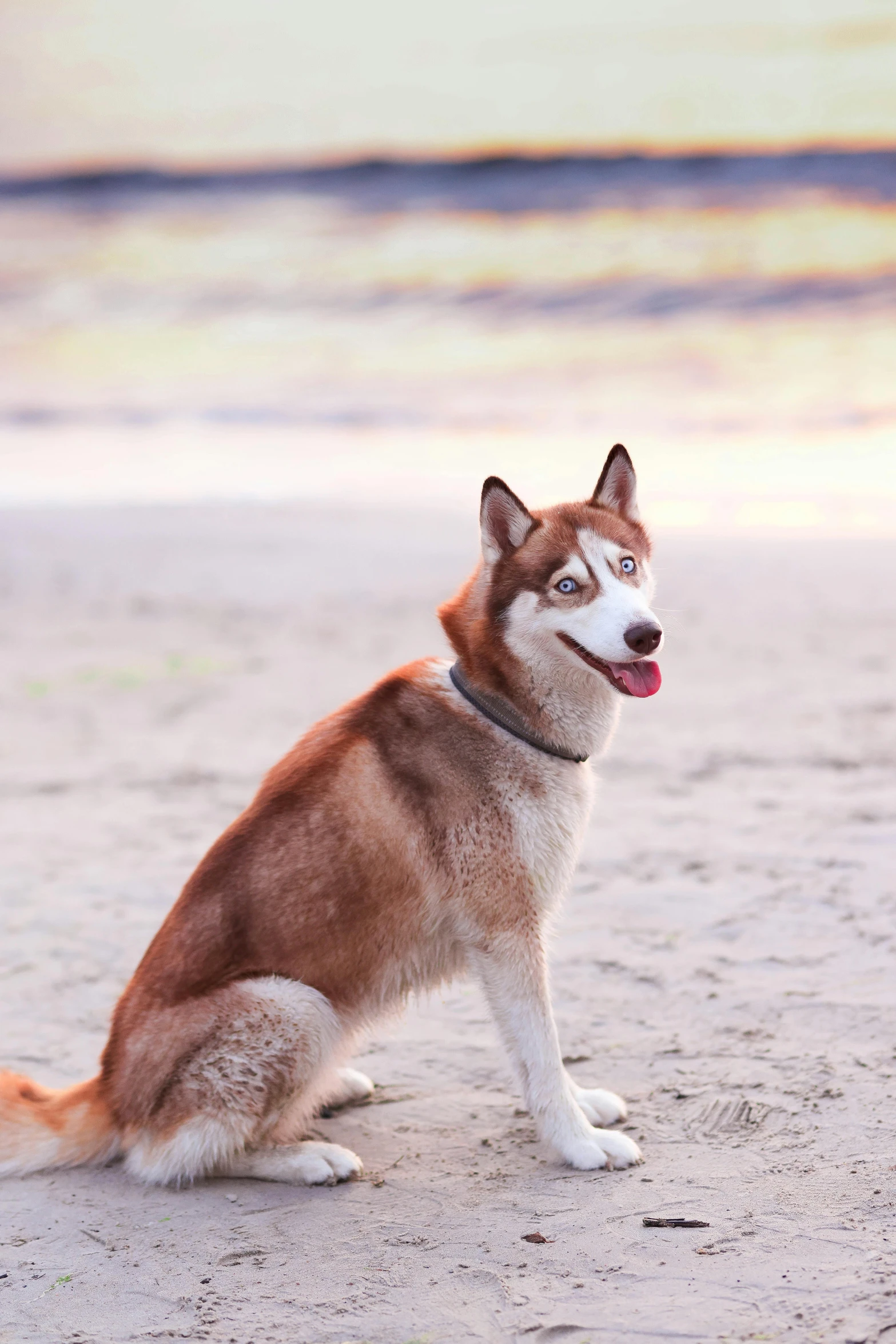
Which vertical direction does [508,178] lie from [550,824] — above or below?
above

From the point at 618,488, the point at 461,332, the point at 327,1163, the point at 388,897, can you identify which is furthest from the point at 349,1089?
the point at 461,332

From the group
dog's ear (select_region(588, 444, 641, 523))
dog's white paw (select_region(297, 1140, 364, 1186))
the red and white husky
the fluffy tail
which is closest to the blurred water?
dog's ear (select_region(588, 444, 641, 523))

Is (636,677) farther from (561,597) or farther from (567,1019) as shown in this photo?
(567,1019)

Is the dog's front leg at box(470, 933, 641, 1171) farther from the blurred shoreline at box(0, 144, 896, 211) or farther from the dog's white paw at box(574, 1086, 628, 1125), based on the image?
the blurred shoreline at box(0, 144, 896, 211)

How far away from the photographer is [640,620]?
2.97 metres

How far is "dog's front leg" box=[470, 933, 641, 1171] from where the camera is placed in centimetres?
310

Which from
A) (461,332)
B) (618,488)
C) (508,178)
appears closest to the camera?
(618,488)

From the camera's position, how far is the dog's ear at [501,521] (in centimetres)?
320

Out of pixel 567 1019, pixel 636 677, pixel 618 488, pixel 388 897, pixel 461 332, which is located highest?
pixel 461 332

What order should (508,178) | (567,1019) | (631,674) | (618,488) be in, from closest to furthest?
(631,674), (618,488), (567,1019), (508,178)

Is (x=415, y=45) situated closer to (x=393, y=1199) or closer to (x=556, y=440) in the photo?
(x=556, y=440)

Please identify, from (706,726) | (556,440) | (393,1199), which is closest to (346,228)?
(556,440)

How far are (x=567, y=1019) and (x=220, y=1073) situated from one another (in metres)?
1.27

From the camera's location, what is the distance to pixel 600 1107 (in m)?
3.28
